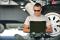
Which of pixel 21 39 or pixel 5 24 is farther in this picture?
pixel 5 24

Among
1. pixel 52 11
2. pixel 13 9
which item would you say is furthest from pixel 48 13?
pixel 13 9

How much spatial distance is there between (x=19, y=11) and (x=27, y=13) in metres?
0.14

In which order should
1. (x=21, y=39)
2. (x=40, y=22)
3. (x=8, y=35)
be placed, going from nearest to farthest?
(x=40, y=22)
(x=21, y=39)
(x=8, y=35)

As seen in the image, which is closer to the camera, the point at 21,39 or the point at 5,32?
the point at 21,39

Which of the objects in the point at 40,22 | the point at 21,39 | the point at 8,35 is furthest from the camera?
the point at 8,35

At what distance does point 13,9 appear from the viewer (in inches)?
141

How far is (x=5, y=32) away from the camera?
11.4ft

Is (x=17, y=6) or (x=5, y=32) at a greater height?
(x=17, y=6)

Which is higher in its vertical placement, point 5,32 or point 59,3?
point 59,3

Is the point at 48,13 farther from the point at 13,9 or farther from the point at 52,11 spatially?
the point at 13,9

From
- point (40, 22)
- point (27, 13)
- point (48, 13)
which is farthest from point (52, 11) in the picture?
point (40, 22)

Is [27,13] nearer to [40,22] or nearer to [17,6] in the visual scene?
[17,6]

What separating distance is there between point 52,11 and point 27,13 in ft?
1.29

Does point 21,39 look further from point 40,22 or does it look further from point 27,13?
point 27,13
